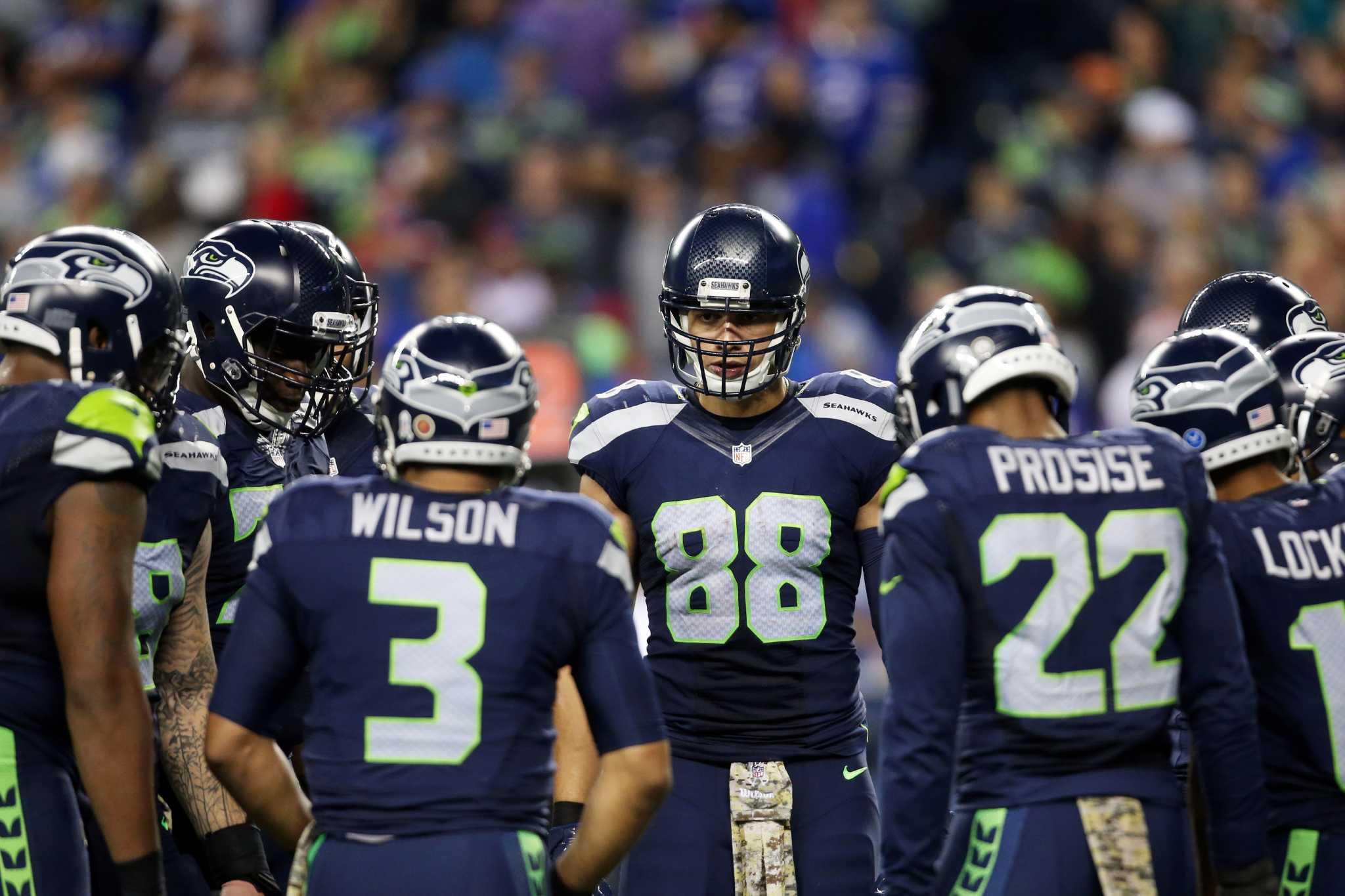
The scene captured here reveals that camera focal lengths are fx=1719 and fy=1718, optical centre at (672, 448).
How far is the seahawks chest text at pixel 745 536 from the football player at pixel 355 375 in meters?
0.90

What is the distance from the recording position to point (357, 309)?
5223mm

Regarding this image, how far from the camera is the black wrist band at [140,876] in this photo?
12.1 feet

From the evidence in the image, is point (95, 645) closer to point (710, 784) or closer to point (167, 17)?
point (710, 784)

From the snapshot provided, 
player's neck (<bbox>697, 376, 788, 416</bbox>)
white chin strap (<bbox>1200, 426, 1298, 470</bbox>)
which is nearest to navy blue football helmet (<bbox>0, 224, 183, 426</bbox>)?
player's neck (<bbox>697, 376, 788, 416</bbox>)

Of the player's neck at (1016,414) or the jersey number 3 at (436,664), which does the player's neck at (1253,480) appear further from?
the jersey number 3 at (436,664)

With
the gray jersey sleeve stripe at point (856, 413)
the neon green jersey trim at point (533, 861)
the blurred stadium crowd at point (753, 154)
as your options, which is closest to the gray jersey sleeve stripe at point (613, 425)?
the gray jersey sleeve stripe at point (856, 413)

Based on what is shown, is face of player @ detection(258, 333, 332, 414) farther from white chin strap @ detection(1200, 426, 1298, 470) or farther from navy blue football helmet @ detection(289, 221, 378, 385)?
white chin strap @ detection(1200, 426, 1298, 470)

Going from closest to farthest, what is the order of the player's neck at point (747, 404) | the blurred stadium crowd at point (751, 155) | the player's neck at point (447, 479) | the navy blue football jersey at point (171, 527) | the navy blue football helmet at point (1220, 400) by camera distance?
the player's neck at point (447, 479) < the navy blue football helmet at point (1220, 400) < the navy blue football jersey at point (171, 527) < the player's neck at point (747, 404) < the blurred stadium crowd at point (751, 155)

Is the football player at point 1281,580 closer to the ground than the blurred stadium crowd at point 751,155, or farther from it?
closer to the ground

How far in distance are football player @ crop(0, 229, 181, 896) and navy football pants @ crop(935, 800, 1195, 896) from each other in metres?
1.78

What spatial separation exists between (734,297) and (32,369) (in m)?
1.93

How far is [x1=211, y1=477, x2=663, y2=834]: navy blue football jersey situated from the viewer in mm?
3494

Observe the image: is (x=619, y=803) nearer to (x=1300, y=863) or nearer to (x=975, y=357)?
(x=975, y=357)

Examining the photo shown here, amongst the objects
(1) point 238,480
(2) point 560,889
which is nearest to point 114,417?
(1) point 238,480
